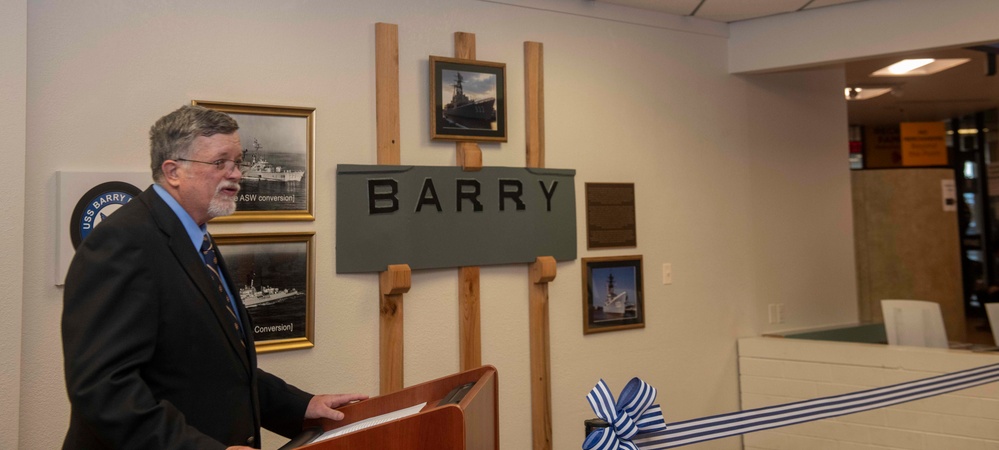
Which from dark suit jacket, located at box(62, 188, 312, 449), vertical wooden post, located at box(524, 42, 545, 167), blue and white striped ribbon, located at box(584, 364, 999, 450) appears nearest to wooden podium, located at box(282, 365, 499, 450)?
dark suit jacket, located at box(62, 188, 312, 449)

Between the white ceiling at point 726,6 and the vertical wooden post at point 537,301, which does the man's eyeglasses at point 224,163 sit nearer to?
the vertical wooden post at point 537,301

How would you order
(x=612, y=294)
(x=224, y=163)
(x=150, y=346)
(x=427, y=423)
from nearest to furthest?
1. (x=427, y=423)
2. (x=150, y=346)
3. (x=224, y=163)
4. (x=612, y=294)

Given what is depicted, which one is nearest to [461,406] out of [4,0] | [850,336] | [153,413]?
[153,413]

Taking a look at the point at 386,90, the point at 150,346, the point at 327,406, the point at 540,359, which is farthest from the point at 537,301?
the point at 150,346

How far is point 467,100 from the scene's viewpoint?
3.49 meters

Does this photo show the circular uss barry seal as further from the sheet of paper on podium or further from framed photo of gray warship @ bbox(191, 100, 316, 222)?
the sheet of paper on podium

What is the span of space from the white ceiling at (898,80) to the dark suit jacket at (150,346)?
292 cm

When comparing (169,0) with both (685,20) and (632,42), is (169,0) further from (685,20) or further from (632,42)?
(685,20)

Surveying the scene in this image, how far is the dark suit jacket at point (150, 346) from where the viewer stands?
1457mm

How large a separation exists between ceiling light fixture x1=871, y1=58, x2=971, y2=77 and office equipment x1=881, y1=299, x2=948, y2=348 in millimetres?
1958

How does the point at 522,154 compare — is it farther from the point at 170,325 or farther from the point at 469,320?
the point at 170,325

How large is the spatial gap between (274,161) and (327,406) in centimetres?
140

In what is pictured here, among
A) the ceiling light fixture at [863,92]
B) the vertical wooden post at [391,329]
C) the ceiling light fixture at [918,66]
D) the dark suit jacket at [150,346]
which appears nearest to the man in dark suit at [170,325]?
the dark suit jacket at [150,346]

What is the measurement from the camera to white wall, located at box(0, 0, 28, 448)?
2.45 meters
